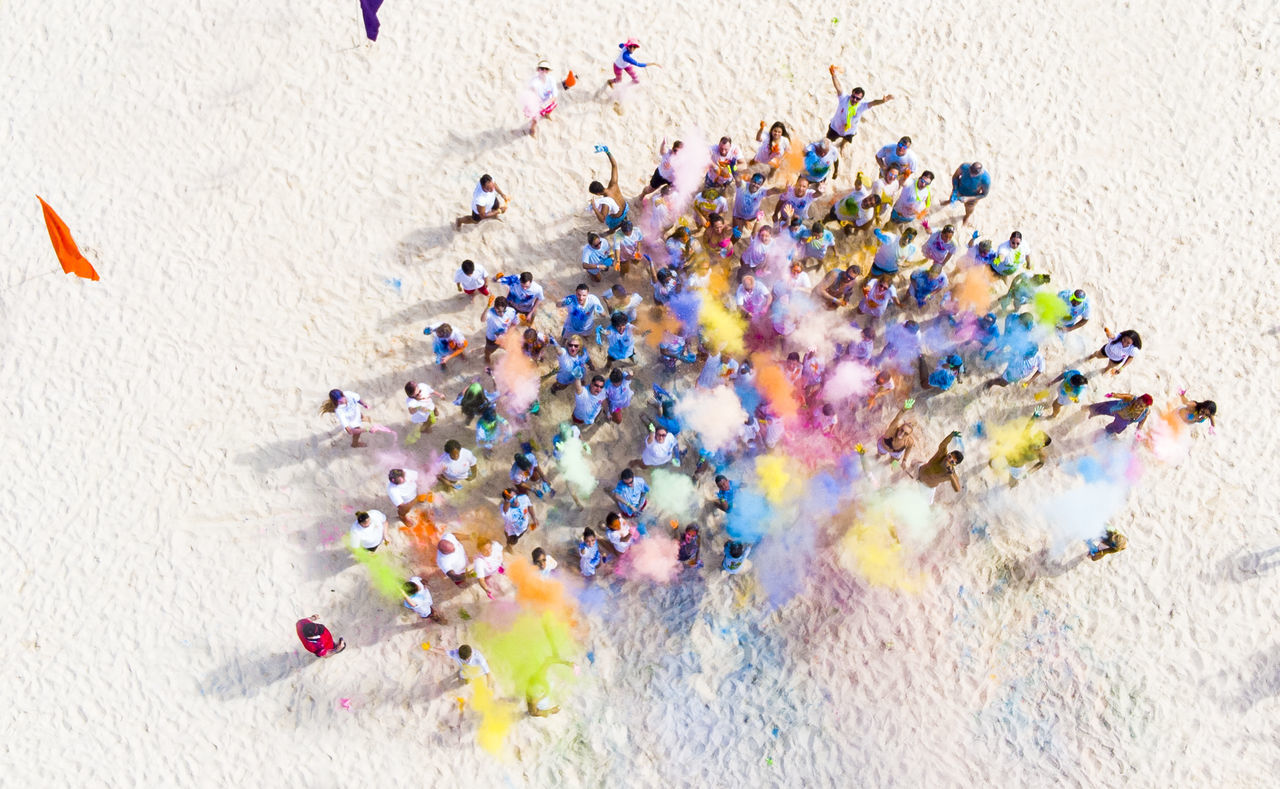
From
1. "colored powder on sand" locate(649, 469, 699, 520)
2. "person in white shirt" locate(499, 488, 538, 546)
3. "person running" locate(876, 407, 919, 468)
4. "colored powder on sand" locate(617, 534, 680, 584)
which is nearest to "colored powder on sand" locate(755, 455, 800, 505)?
"colored powder on sand" locate(649, 469, 699, 520)

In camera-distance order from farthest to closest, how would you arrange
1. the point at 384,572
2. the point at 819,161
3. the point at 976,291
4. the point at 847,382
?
the point at 976,291 → the point at 819,161 → the point at 847,382 → the point at 384,572

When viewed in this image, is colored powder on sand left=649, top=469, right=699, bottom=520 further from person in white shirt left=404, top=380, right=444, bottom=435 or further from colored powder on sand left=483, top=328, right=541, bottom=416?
person in white shirt left=404, top=380, right=444, bottom=435

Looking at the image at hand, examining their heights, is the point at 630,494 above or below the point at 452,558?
above

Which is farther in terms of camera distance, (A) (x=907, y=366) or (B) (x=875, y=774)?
(A) (x=907, y=366)

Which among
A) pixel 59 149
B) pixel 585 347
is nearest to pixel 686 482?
pixel 585 347

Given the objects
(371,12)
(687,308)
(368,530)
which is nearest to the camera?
(368,530)

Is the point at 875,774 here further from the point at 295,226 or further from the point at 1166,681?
the point at 295,226

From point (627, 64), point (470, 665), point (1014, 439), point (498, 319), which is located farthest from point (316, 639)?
point (1014, 439)

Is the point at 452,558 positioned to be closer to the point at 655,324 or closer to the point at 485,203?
the point at 655,324
